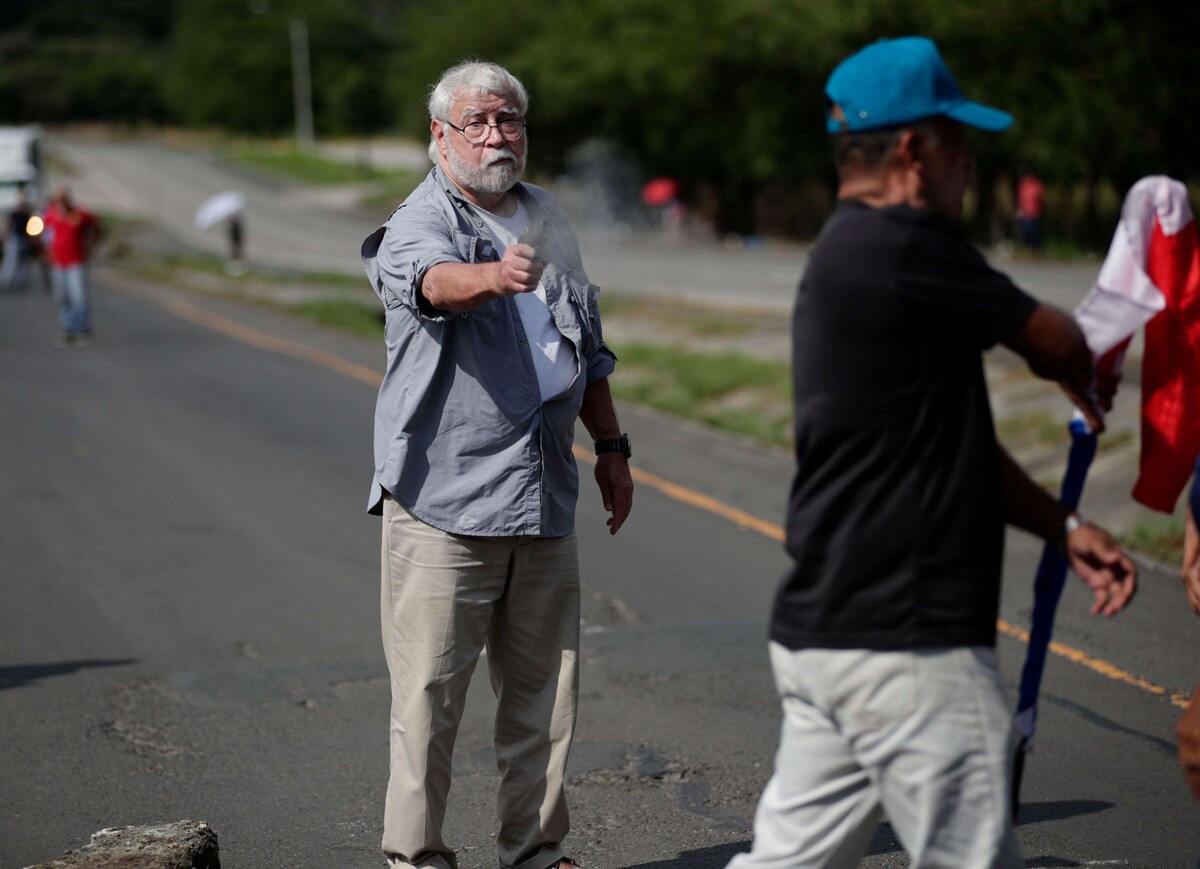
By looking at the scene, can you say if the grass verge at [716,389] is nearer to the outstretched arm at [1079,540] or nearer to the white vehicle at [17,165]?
the outstretched arm at [1079,540]

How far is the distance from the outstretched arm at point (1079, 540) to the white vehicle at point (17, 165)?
49.1 m

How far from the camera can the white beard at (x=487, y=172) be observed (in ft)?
12.6

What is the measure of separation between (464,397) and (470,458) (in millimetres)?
151

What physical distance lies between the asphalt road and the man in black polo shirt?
6.01 ft

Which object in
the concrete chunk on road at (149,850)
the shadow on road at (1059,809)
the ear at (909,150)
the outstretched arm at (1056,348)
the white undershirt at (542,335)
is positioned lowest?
the shadow on road at (1059,809)

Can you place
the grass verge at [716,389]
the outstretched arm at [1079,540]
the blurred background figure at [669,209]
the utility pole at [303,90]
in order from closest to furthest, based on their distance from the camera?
the outstretched arm at [1079,540] < the grass verge at [716,389] < the blurred background figure at [669,209] < the utility pole at [303,90]

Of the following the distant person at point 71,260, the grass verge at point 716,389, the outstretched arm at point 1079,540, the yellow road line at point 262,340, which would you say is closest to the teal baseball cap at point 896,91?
the outstretched arm at point 1079,540

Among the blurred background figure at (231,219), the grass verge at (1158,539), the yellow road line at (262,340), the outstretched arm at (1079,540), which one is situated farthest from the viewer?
the blurred background figure at (231,219)

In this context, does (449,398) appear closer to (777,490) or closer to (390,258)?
(390,258)

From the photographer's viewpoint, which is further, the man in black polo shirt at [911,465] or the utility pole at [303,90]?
the utility pole at [303,90]

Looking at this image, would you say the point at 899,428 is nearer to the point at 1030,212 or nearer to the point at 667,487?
the point at 667,487

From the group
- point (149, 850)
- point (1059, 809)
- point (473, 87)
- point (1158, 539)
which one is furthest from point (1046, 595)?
point (1158, 539)

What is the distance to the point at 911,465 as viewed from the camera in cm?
275

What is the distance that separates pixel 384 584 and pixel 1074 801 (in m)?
2.37
